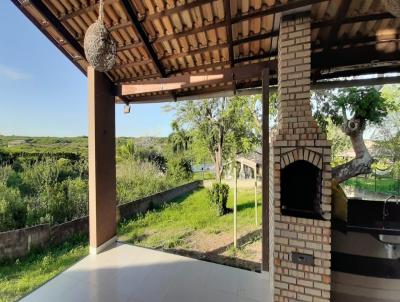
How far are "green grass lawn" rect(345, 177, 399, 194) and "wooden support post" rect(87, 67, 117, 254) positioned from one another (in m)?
9.43

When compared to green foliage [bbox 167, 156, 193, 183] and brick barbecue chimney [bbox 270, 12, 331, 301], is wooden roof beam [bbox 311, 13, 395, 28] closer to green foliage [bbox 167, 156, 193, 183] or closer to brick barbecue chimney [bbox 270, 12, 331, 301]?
brick barbecue chimney [bbox 270, 12, 331, 301]

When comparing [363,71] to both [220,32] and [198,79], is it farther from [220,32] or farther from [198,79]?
[198,79]

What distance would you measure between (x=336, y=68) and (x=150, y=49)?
2.91 m

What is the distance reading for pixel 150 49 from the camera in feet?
10.8

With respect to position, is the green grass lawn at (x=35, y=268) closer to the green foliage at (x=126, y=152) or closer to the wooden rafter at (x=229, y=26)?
the wooden rafter at (x=229, y=26)

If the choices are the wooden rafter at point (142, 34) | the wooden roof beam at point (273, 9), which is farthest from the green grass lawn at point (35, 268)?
the wooden roof beam at point (273, 9)

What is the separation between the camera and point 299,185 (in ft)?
8.41

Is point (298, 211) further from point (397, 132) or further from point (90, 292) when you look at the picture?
point (397, 132)

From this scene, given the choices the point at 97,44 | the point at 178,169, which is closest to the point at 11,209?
the point at 97,44

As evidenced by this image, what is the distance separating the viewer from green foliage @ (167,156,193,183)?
11538 millimetres

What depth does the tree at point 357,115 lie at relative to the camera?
5535 mm

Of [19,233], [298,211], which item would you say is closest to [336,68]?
[298,211]

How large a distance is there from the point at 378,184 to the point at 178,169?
9051 mm

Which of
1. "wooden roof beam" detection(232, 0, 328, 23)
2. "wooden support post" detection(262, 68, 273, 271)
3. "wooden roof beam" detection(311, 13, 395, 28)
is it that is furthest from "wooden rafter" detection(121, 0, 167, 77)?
"wooden roof beam" detection(311, 13, 395, 28)
